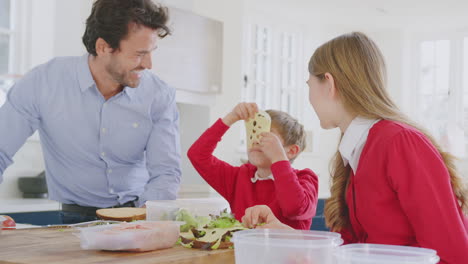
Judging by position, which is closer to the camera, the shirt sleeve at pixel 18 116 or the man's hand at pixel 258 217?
the man's hand at pixel 258 217

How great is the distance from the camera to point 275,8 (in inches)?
279

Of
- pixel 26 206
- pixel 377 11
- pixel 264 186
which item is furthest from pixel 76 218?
pixel 377 11

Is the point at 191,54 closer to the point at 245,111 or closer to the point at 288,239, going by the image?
the point at 245,111

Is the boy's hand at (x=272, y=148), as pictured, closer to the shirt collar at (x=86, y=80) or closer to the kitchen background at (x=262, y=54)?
the shirt collar at (x=86, y=80)

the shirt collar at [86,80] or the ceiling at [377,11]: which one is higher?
the ceiling at [377,11]

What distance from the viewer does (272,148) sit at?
6.85 ft

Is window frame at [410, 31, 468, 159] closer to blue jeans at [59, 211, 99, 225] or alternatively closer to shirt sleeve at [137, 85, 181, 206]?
shirt sleeve at [137, 85, 181, 206]

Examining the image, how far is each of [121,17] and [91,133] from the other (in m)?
0.46

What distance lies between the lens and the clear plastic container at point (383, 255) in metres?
0.82

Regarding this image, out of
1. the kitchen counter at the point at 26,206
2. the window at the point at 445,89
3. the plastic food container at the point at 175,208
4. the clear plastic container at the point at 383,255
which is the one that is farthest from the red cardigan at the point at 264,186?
the window at the point at 445,89

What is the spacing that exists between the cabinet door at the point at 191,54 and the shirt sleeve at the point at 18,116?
216 cm

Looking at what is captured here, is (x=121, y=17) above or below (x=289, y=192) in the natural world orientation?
above

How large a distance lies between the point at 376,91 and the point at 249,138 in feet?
2.42

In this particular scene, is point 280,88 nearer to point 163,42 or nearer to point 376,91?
point 163,42
